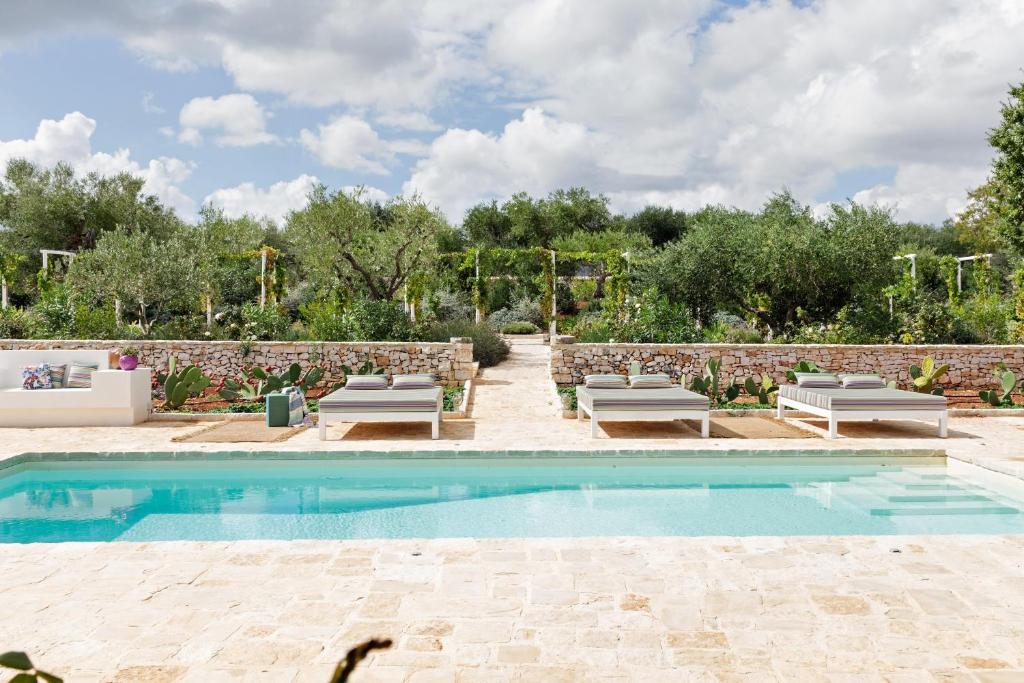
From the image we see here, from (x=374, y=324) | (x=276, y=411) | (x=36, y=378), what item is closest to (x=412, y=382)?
(x=276, y=411)

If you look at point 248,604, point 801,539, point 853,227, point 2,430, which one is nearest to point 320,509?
point 248,604

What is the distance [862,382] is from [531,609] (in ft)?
26.1

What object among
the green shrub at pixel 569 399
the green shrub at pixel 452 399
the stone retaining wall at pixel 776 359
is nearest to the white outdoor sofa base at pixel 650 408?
the green shrub at pixel 569 399

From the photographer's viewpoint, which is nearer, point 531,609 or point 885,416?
point 531,609

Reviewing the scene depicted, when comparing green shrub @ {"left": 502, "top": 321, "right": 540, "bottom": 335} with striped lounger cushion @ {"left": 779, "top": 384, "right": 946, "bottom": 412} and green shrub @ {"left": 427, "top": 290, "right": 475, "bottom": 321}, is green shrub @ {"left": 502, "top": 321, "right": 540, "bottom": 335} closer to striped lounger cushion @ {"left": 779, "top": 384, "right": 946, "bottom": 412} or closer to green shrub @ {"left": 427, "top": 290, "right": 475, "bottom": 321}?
green shrub @ {"left": 427, "top": 290, "right": 475, "bottom": 321}

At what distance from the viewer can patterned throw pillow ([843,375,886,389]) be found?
992cm

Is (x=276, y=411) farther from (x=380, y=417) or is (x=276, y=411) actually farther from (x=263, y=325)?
(x=263, y=325)

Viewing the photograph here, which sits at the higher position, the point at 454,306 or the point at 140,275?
the point at 140,275

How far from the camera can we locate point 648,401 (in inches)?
349

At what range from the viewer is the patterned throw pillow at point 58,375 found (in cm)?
998

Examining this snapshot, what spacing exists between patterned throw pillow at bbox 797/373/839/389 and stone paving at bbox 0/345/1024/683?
17.2 ft

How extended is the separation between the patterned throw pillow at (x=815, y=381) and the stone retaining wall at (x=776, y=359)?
210cm

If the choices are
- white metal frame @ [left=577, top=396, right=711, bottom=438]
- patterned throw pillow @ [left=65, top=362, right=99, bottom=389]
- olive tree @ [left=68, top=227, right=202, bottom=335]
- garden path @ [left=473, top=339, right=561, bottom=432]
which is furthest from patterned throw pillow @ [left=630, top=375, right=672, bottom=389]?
olive tree @ [left=68, top=227, right=202, bottom=335]

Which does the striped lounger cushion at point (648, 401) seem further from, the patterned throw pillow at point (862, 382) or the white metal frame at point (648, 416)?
the patterned throw pillow at point (862, 382)
